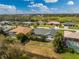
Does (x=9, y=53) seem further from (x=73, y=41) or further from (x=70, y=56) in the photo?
(x=73, y=41)

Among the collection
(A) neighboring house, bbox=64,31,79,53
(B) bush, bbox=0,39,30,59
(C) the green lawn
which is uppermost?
(B) bush, bbox=0,39,30,59

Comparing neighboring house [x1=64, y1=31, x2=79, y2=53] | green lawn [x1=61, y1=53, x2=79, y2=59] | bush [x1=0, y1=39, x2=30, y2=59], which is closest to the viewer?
bush [x1=0, y1=39, x2=30, y2=59]

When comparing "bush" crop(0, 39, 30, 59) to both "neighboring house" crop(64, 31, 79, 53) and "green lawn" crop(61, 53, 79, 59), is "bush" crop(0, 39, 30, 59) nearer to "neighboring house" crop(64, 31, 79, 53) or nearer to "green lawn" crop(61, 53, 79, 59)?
"green lawn" crop(61, 53, 79, 59)

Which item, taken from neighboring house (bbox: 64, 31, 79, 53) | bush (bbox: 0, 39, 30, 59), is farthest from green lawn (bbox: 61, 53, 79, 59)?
bush (bbox: 0, 39, 30, 59)

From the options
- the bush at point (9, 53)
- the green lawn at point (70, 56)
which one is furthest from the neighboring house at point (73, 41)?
the bush at point (9, 53)

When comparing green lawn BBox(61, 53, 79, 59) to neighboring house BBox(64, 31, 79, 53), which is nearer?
green lawn BBox(61, 53, 79, 59)

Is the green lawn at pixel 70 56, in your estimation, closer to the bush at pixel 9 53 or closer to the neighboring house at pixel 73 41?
the neighboring house at pixel 73 41

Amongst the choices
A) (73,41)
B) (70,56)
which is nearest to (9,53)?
(70,56)

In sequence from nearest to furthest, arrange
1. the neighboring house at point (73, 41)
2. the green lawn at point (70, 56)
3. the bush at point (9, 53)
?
the bush at point (9, 53)
the green lawn at point (70, 56)
the neighboring house at point (73, 41)

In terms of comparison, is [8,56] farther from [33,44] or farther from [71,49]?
[33,44]

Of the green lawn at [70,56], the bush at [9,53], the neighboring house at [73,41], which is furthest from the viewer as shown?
the neighboring house at [73,41]

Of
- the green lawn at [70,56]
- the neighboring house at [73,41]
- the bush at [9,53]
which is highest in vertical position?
the bush at [9,53]

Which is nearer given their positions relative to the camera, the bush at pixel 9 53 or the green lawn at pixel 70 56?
the bush at pixel 9 53
